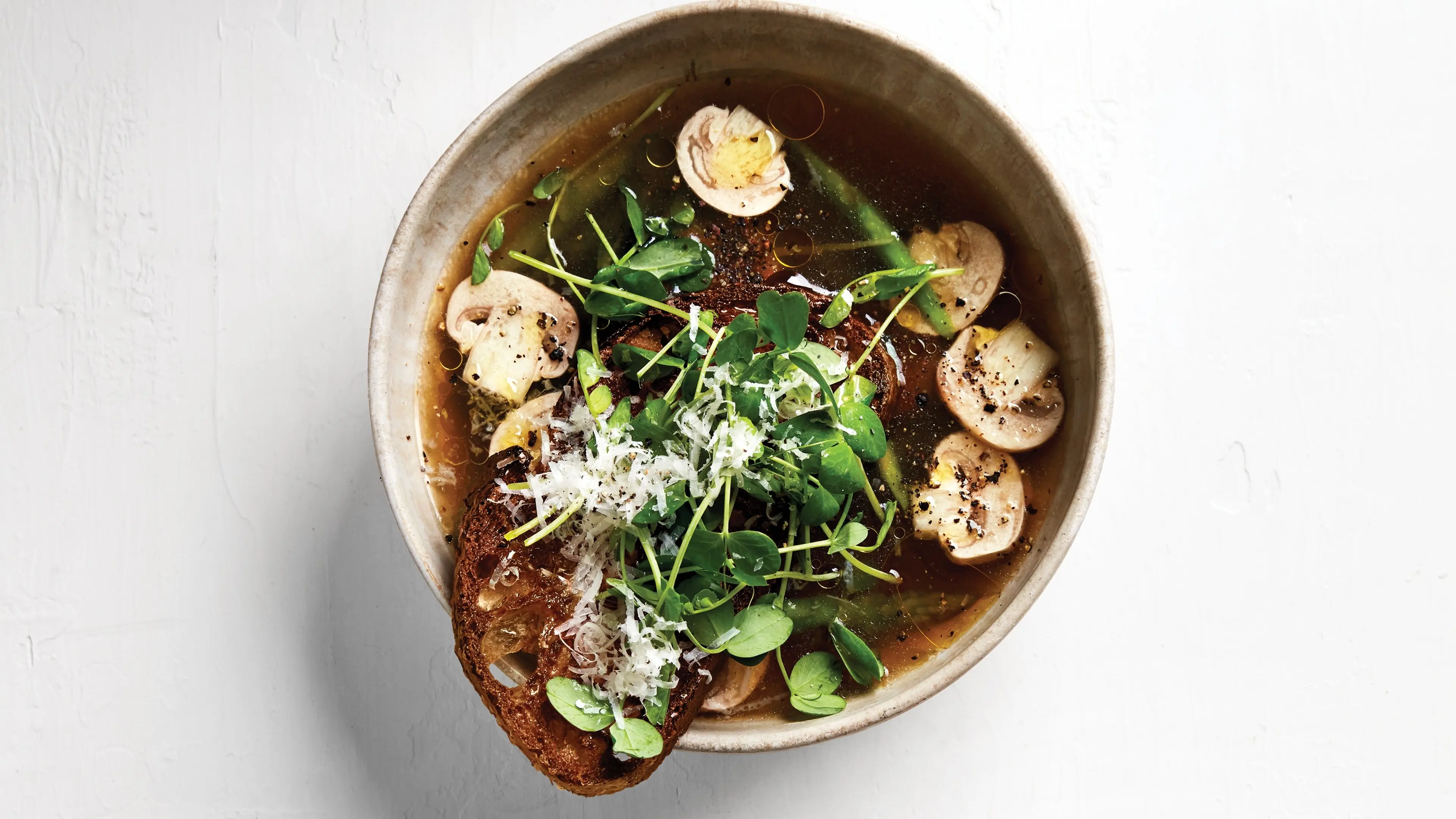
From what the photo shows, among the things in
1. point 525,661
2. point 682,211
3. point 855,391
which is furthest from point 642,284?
point 525,661

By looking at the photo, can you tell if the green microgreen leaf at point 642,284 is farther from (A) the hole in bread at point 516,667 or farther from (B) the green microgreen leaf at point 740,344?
(A) the hole in bread at point 516,667

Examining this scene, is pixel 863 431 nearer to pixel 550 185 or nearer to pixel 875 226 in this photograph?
pixel 875 226

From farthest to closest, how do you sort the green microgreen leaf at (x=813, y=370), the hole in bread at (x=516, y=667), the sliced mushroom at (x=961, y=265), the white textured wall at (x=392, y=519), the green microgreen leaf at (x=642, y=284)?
1. the white textured wall at (x=392, y=519)
2. the sliced mushroom at (x=961, y=265)
3. the green microgreen leaf at (x=642, y=284)
4. the hole in bread at (x=516, y=667)
5. the green microgreen leaf at (x=813, y=370)

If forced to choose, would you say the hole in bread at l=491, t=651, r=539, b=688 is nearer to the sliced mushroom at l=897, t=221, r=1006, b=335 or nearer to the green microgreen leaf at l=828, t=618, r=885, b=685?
the green microgreen leaf at l=828, t=618, r=885, b=685

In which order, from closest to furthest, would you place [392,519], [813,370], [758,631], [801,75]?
[813,370] → [758,631] → [801,75] → [392,519]

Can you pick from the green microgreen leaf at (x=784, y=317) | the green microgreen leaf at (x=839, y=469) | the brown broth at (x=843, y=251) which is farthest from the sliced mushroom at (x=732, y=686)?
the green microgreen leaf at (x=784, y=317)

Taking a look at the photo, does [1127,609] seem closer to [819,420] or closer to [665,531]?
[819,420]
